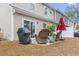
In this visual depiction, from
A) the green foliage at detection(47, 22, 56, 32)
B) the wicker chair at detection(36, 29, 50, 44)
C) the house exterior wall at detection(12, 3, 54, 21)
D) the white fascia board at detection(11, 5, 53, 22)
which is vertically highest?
the house exterior wall at detection(12, 3, 54, 21)

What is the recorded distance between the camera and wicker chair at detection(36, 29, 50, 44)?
637cm

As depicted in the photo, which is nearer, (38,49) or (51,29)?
(38,49)

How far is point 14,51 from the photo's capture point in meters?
6.26

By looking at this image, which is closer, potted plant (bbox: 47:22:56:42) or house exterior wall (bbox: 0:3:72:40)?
house exterior wall (bbox: 0:3:72:40)

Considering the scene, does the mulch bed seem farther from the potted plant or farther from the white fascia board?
the white fascia board

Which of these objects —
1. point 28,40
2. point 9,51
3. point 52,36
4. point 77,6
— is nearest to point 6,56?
point 9,51

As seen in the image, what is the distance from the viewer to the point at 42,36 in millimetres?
6438

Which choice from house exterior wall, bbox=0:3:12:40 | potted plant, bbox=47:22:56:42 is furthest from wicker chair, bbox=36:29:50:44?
house exterior wall, bbox=0:3:12:40

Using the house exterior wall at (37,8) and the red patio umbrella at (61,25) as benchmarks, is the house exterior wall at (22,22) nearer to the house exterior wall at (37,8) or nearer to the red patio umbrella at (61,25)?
the house exterior wall at (37,8)

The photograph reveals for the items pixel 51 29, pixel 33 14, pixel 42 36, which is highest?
pixel 33 14

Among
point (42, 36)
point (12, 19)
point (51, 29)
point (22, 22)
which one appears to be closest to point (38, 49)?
point (42, 36)

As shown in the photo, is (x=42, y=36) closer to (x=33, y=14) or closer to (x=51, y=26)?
(x=51, y=26)

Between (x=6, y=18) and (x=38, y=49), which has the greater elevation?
(x=6, y=18)

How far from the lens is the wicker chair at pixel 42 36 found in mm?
6371
